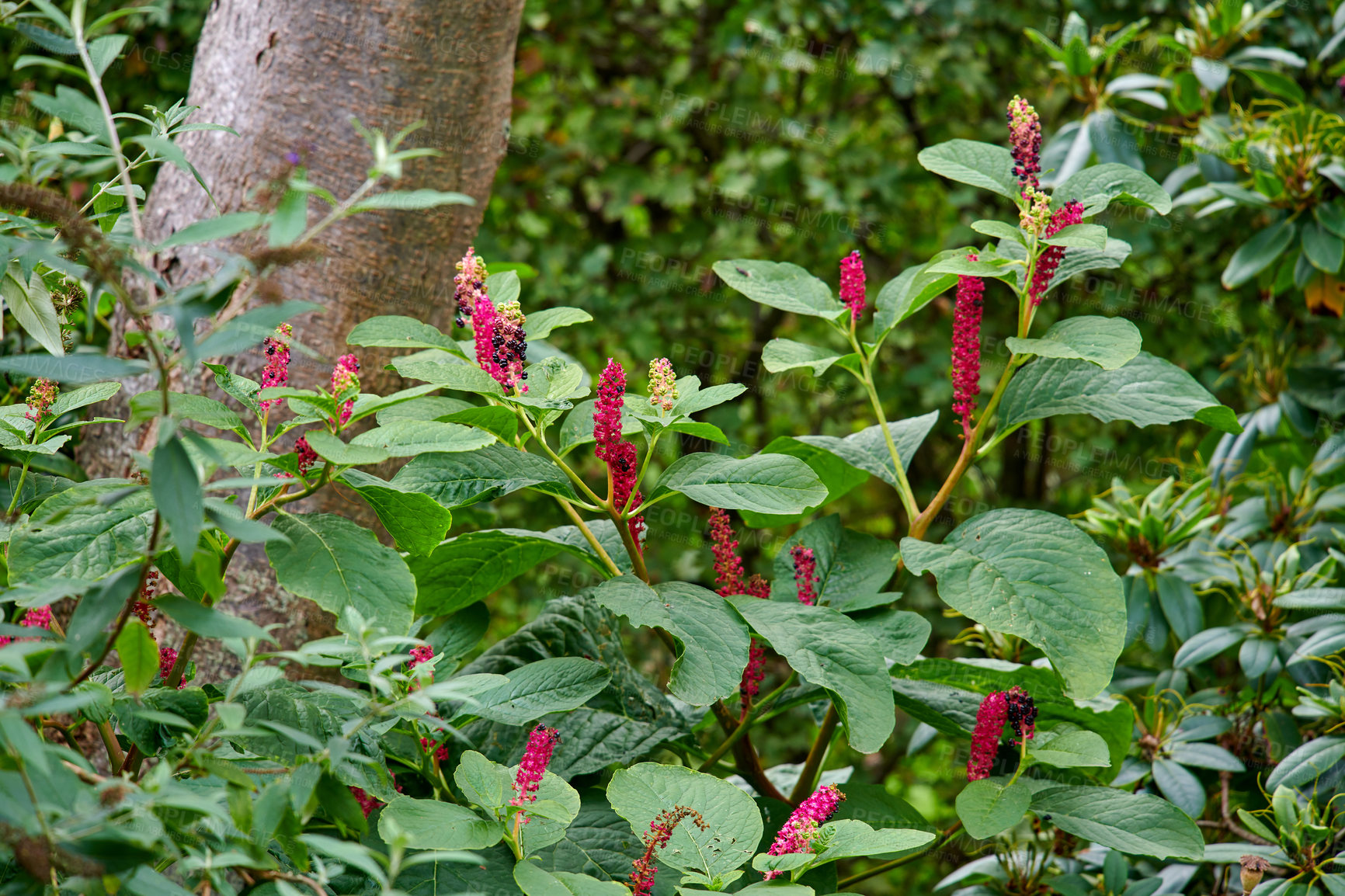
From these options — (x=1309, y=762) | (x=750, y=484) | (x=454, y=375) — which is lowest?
(x=1309, y=762)

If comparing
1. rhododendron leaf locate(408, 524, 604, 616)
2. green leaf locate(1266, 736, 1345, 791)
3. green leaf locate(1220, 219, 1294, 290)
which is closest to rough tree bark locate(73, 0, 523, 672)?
rhododendron leaf locate(408, 524, 604, 616)

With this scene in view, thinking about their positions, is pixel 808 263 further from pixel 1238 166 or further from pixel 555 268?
pixel 1238 166

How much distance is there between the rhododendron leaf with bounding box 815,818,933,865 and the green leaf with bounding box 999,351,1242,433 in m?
0.47

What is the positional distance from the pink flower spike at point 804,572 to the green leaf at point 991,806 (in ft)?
0.82

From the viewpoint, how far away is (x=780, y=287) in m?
1.21

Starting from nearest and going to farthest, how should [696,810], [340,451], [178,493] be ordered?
[178,493] < [340,451] < [696,810]

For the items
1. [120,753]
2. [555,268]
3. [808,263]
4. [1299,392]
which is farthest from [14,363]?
[808,263]

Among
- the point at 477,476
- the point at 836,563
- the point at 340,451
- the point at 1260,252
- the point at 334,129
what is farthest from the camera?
the point at 1260,252

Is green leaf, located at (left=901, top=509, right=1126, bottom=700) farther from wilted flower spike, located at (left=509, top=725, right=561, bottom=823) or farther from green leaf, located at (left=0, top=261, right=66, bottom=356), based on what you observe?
green leaf, located at (left=0, top=261, right=66, bottom=356)

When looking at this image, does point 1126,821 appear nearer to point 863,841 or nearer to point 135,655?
point 863,841

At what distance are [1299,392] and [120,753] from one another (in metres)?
1.92

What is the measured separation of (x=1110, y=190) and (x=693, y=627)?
0.65m

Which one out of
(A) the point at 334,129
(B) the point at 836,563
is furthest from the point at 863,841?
(A) the point at 334,129

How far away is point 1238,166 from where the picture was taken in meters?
1.91
